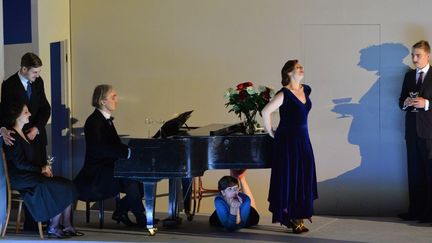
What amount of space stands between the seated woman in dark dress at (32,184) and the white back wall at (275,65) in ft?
5.57

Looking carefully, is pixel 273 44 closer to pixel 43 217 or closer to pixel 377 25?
pixel 377 25

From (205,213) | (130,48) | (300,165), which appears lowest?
(205,213)

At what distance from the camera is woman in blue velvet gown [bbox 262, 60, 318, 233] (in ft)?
20.6

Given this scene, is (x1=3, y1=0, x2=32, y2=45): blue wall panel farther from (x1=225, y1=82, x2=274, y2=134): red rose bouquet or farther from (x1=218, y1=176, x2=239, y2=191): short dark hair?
(x1=218, y1=176, x2=239, y2=191): short dark hair

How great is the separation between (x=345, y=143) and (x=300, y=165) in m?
1.40

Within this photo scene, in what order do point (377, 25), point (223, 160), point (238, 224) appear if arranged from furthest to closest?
1. point (377, 25)
2. point (238, 224)
3. point (223, 160)

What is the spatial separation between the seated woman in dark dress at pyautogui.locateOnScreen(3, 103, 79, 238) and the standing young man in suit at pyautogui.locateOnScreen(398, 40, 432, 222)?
116 inches

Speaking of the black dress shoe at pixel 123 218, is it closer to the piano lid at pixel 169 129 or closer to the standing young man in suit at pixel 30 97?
the standing young man in suit at pixel 30 97

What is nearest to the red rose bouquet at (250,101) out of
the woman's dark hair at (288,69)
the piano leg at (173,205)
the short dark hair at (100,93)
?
the woman's dark hair at (288,69)

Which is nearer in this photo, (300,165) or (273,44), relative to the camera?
(300,165)

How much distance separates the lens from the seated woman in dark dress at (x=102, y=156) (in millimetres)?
6320

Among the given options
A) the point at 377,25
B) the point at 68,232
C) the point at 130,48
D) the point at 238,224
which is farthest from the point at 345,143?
the point at 68,232

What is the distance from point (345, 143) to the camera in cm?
761

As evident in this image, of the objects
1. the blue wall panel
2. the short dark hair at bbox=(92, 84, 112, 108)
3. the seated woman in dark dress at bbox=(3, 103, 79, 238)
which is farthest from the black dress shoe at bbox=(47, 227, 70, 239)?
the blue wall panel
